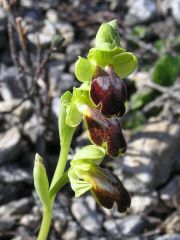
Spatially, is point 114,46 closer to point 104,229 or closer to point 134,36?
point 104,229

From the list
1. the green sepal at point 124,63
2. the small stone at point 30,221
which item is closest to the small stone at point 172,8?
the small stone at point 30,221

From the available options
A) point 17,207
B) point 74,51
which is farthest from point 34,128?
point 74,51

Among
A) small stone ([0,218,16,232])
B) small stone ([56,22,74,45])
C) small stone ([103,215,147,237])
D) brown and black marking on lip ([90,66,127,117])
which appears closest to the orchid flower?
brown and black marking on lip ([90,66,127,117])

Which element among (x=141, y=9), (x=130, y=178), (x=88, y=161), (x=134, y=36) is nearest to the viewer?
(x=88, y=161)

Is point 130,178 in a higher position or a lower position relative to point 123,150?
lower

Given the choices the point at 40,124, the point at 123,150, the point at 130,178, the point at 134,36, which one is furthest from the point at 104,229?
the point at 134,36

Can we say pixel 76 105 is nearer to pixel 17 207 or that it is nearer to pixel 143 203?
pixel 17 207
